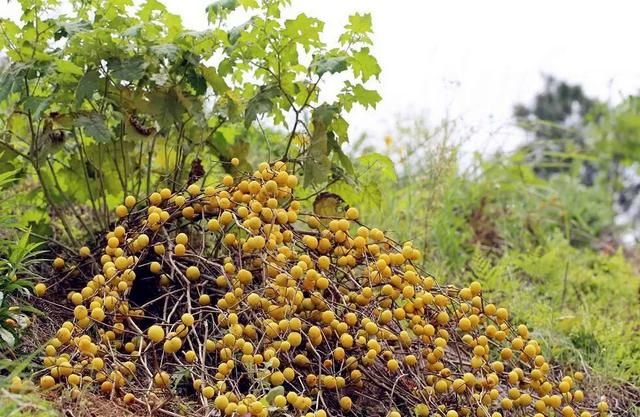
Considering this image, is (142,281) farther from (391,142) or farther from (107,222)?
(391,142)

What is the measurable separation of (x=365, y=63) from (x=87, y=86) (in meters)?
0.84

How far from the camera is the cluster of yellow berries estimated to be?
2.25m

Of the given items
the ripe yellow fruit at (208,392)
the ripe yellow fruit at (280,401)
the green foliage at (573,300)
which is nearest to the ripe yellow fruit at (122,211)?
the ripe yellow fruit at (208,392)

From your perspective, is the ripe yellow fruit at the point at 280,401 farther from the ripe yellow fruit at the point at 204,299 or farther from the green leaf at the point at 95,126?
the green leaf at the point at 95,126

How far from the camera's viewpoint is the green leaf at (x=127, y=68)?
2.68 m

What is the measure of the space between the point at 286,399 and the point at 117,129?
4.17ft

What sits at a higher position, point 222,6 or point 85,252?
point 222,6

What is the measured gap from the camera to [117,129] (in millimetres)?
3027

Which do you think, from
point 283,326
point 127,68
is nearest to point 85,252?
point 127,68

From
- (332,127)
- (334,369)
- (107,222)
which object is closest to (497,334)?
(334,369)

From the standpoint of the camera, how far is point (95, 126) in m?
2.72

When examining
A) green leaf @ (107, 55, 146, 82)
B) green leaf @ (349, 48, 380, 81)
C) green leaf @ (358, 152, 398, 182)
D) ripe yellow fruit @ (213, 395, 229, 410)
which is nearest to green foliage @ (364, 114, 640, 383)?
green leaf @ (358, 152, 398, 182)

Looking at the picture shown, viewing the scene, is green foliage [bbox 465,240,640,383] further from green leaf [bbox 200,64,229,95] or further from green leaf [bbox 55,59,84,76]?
green leaf [bbox 55,59,84,76]

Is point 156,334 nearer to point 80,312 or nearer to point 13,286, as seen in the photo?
point 80,312
